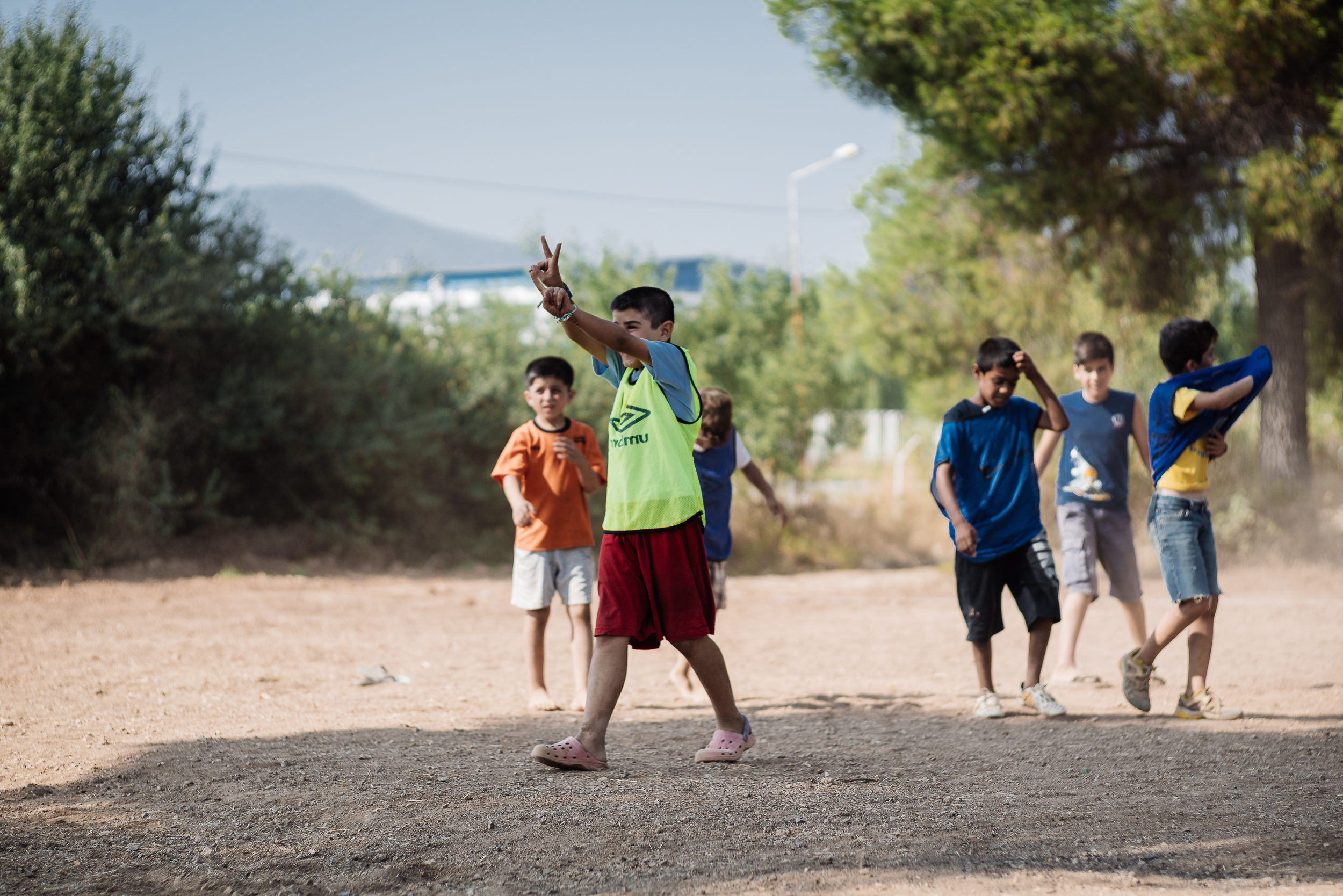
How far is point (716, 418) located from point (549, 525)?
1012mm

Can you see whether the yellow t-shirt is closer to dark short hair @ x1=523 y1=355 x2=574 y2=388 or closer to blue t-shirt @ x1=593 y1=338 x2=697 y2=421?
blue t-shirt @ x1=593 y1=338 x2=697 y2=421

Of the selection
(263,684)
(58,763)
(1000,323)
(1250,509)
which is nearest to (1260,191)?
(1250,509)

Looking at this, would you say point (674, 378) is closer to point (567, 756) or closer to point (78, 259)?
point (567, 756)

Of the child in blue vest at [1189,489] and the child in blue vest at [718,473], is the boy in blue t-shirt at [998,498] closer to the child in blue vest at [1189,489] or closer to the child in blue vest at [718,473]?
the child in blue vest at [1189,489]

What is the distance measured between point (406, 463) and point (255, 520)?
1921mm

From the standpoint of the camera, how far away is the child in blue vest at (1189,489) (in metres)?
4.88

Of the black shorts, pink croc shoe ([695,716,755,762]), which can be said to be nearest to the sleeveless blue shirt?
the black shorts

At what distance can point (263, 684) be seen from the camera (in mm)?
6094

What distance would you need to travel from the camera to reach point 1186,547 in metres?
4.92

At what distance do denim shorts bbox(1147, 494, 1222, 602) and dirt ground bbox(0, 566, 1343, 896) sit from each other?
0.62 m

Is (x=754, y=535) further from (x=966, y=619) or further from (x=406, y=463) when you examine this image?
(x=966, y=619)

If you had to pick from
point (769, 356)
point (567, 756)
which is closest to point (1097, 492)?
point (567, 756)

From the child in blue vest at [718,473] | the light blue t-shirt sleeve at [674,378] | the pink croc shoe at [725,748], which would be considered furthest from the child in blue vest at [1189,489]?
the light blue t-shirt sleeve at [674,378]

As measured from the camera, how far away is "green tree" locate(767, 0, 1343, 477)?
37.4 feet
